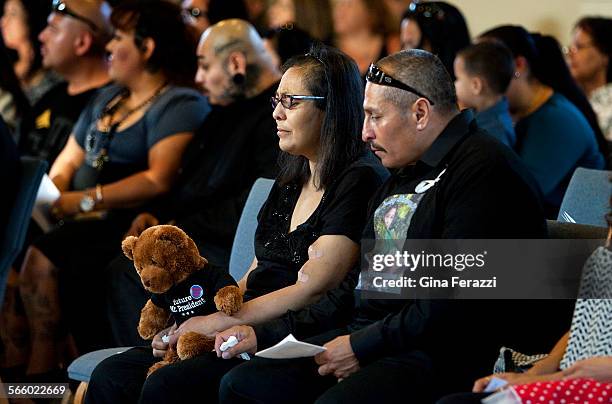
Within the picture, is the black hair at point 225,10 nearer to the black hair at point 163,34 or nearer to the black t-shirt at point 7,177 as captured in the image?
the black hair at point 163,34

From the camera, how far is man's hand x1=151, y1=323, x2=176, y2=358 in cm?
314

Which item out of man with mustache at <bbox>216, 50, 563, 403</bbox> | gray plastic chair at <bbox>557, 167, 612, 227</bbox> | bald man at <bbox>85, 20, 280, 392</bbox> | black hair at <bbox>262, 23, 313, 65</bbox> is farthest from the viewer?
black hair at <bbox>262, 23, 313, 65</bbox>

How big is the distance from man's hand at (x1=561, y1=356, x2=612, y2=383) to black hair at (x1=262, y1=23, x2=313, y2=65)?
332cm

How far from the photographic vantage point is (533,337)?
108 inches

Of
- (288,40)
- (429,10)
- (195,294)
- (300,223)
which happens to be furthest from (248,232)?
(288,40)

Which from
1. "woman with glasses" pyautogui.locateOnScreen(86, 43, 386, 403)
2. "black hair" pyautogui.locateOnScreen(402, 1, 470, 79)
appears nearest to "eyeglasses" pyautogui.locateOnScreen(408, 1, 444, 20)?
"black hair" pyautogui.locateOnScreen(402, 1, 470, 79)

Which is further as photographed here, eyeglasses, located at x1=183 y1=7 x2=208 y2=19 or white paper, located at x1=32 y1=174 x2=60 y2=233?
eyeglasses, located at x1=183 y1=7 x2=208 y2=19

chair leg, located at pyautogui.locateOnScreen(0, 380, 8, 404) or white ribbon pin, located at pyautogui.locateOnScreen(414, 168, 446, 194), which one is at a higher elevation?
white ribbon pin, located at pyautogui.locateOnScreen(414, 168, 446, 194)

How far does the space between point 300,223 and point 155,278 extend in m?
0.46

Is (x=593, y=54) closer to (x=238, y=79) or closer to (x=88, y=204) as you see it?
(x=238, y=79)

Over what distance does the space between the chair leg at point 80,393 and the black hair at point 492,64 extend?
1.99 meters

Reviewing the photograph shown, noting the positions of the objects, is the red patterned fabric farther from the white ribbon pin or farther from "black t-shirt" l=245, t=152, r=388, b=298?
"black t-shirt" l=245, t=152, r=388, b=298

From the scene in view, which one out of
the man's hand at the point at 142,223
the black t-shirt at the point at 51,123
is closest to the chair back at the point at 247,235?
the man's hand at the point at 142,223

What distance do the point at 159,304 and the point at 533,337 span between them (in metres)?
1.00
